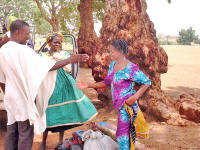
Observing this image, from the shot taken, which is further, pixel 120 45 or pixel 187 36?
pixel 187 36

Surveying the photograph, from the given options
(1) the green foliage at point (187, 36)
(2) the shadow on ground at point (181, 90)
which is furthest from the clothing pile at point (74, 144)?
(1) the green foliage at point (187, 36)

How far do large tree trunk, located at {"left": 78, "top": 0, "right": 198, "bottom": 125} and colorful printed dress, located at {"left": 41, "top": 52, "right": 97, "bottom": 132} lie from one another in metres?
1.99

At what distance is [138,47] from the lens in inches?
199

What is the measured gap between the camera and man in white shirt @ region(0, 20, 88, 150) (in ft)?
7.61

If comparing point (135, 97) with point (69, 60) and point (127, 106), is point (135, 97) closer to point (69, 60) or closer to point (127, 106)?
point (127, 106)

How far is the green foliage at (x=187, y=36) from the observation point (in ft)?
156

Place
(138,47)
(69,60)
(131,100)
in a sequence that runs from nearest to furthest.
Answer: (69,60)
(131,100)
(138,47)

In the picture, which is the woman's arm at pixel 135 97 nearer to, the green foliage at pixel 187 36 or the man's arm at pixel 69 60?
the man's arm at pixel 69 60

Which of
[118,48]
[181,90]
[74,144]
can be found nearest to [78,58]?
[118,48]

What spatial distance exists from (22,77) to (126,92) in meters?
1.14

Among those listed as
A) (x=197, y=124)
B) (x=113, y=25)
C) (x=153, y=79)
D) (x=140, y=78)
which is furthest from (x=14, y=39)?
(x=197, y=124)

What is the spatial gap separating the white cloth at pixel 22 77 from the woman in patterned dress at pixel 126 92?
0.74 meters

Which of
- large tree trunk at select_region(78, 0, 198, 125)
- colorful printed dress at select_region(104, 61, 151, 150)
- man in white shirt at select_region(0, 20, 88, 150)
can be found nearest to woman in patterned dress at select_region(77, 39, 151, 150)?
colorful printed dress at select_region(104, 61, 151, 150)

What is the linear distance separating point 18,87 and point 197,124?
393 cm
